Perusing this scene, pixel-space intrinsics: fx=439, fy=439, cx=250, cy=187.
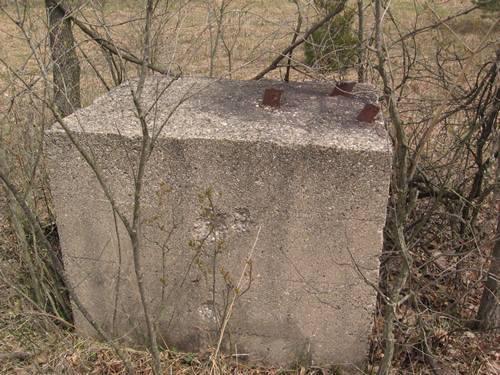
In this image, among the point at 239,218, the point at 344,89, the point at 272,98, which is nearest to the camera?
the point at 239,218

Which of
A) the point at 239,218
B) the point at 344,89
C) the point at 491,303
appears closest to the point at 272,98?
the point at 344,89

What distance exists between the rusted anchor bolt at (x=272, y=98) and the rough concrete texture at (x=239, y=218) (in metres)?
0.05

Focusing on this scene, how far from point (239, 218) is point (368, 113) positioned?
0.78 metres

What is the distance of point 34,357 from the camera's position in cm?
230

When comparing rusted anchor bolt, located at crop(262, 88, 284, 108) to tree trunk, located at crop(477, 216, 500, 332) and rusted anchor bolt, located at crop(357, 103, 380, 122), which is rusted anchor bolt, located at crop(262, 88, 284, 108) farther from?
tree trunk, located at crop(477, 216, 500, 332)

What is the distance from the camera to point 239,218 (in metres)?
2.06

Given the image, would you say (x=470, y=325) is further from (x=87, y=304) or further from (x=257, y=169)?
(x=87, y=304)

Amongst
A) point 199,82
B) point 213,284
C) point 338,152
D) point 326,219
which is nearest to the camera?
point 338,152

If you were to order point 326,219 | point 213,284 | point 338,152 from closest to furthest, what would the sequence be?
1. point 338,152
2. point 326,219
3. point 213,284

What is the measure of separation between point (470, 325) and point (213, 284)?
1605 mm

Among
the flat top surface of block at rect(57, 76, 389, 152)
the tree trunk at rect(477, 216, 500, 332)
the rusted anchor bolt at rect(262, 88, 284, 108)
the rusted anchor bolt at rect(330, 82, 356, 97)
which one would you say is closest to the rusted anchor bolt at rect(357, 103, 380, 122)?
the flat top surface of block at rect(57, 76, 389, 152)

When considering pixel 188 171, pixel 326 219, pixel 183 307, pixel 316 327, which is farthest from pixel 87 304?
pixel 326 219

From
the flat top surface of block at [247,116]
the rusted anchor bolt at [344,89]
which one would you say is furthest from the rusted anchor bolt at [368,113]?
the rusted anchor bolt at [344,89]

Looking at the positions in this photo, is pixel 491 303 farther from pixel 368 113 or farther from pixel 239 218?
pixel 239 218
